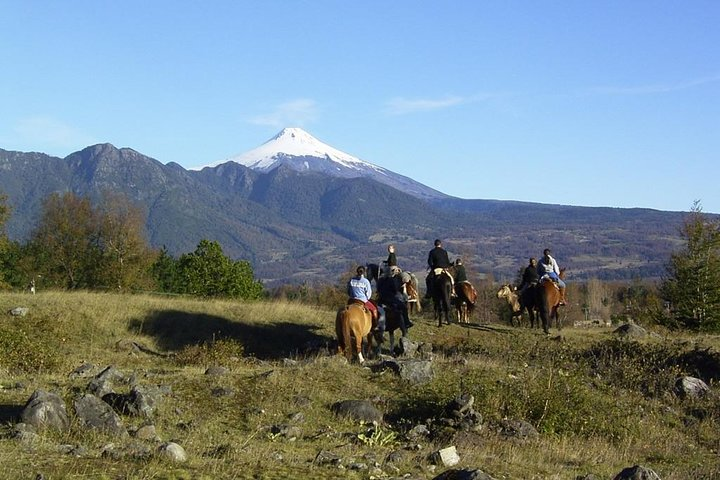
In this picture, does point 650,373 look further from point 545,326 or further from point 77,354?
point 77,354

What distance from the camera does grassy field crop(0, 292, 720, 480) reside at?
9641mm

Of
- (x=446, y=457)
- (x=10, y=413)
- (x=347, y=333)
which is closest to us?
(x=446, y=457)

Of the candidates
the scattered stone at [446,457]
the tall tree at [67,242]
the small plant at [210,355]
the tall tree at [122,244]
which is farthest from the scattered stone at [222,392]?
the tall tree at [67,242]

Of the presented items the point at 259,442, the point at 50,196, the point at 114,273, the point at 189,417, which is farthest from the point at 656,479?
the point at 50,196

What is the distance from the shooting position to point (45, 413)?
10992 mm

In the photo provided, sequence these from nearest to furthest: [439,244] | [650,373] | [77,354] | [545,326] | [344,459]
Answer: [344,459]
[650,373]
[77,354]
[545,326]
[439,244]

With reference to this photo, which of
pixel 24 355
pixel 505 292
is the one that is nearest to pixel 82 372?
pixel 24 355

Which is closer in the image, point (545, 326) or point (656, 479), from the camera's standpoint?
point (656, 479)

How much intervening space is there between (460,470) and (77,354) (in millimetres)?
16700

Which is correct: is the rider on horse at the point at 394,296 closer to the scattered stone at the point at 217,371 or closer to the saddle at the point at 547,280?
the saddle at the point at 547,280

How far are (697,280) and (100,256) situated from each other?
1800 inches

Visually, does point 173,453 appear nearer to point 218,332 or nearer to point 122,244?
point 218,332

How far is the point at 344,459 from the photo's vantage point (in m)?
10.1

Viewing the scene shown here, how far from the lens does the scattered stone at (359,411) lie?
42.9 ft
